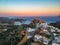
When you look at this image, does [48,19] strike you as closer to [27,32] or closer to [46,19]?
[46,19]

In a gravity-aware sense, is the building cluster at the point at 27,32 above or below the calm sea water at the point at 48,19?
below

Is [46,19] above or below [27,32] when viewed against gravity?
above

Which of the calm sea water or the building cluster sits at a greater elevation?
the calm sea water

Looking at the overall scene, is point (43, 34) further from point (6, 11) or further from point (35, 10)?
point (6, 11)

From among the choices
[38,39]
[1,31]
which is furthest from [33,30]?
[1,31]

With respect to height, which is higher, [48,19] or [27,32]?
[48,19]

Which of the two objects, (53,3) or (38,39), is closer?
(38,39)

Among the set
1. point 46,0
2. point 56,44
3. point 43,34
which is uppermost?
point 46,0

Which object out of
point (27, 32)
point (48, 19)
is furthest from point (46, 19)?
point (27, 32)

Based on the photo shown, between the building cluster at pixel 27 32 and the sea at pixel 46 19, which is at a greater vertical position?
the sea at pixel 46 19

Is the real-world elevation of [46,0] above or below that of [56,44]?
above

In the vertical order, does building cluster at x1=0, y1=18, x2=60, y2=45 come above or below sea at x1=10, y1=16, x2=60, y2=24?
below
